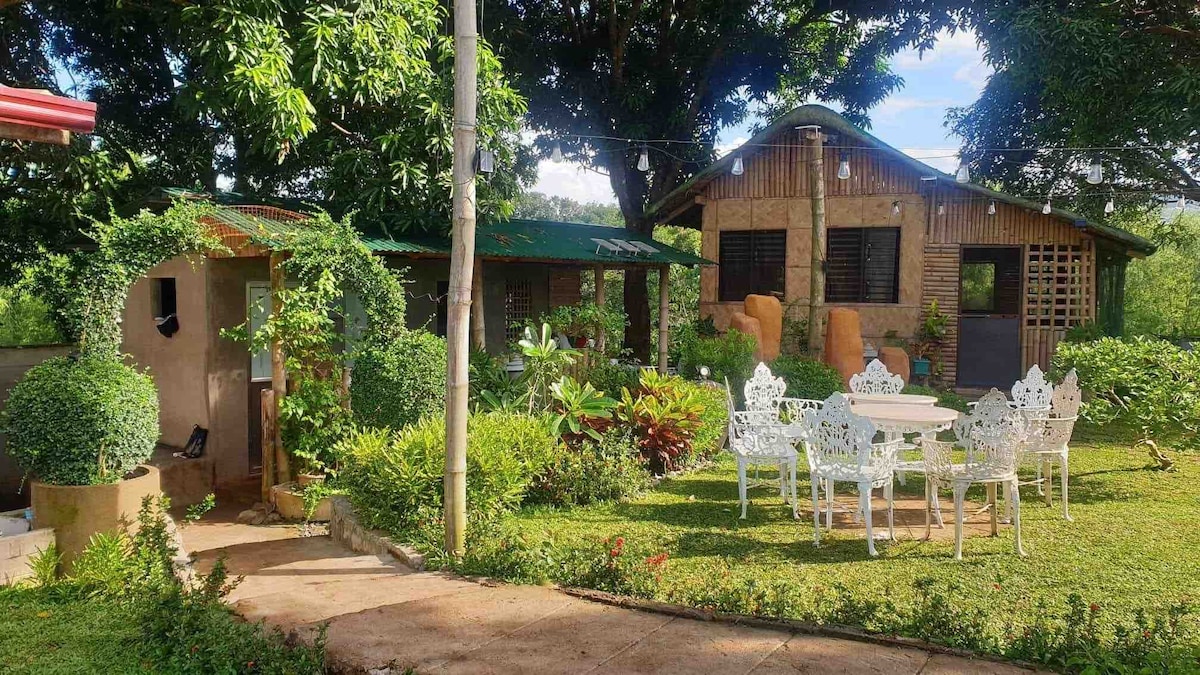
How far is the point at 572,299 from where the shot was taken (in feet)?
46.9

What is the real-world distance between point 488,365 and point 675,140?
8.86m

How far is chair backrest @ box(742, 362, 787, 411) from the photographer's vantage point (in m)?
7.87

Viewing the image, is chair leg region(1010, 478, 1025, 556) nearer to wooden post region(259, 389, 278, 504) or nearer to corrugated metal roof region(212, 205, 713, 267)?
corrugated metal roof region(212, 205, 713, 267)

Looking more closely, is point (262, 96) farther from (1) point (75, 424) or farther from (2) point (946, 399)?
(2) point (946, 399)

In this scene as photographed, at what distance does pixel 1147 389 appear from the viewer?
25.3 ft

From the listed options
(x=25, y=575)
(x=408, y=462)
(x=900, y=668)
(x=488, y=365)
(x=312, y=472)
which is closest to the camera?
(x=900, y=668)

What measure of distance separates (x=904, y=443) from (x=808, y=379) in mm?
4385

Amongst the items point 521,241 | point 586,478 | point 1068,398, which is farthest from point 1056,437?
point 521,241

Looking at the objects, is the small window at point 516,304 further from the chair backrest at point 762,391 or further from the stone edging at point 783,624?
the stone edging at point 783,624

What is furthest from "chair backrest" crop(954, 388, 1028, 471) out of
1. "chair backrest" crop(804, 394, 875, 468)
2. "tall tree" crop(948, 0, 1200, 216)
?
"tall tree" crop(948, 0, 1200, 216)

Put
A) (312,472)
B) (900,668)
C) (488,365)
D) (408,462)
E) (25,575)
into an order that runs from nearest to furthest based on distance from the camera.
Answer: (900,668) → (25,575) → (408,462) → (312,472) → (488,365)

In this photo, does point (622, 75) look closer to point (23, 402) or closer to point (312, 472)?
point (312, 472)

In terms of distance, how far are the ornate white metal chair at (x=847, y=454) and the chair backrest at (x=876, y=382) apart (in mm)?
2579

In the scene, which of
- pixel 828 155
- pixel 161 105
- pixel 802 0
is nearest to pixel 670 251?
pixel 828 155
